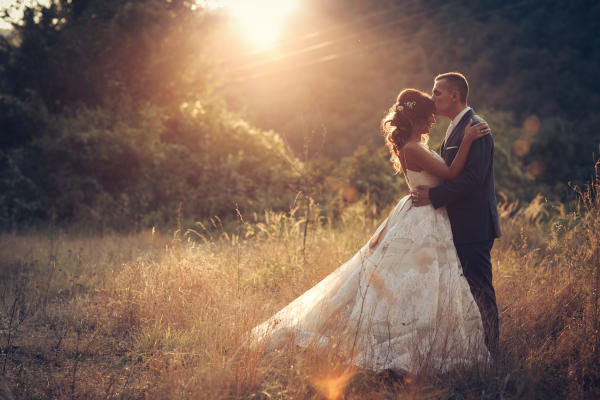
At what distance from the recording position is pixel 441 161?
3.45 m

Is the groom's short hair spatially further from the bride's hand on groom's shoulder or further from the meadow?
the meadow

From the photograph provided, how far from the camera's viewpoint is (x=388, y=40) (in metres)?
43.7

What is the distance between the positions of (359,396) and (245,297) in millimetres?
1648

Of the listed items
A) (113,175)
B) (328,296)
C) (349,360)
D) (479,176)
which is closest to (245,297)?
(328,296)

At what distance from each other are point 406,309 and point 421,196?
34.9 inches

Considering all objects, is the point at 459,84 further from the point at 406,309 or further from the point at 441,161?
the point at 406,309

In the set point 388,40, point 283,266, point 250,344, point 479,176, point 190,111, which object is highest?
point 388,40

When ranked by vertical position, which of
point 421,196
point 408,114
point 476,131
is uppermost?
point 408,114

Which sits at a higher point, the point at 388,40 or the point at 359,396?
the point at 388,40

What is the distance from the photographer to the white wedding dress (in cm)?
320

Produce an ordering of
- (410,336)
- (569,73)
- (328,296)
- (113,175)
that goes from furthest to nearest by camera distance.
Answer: (569,73)
(113,175)
(328,296)
(410,336)

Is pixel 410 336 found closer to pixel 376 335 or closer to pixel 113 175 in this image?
pixel 376 335

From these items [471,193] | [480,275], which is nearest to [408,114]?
[471,193]

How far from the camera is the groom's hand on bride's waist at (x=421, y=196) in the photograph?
346 cm
